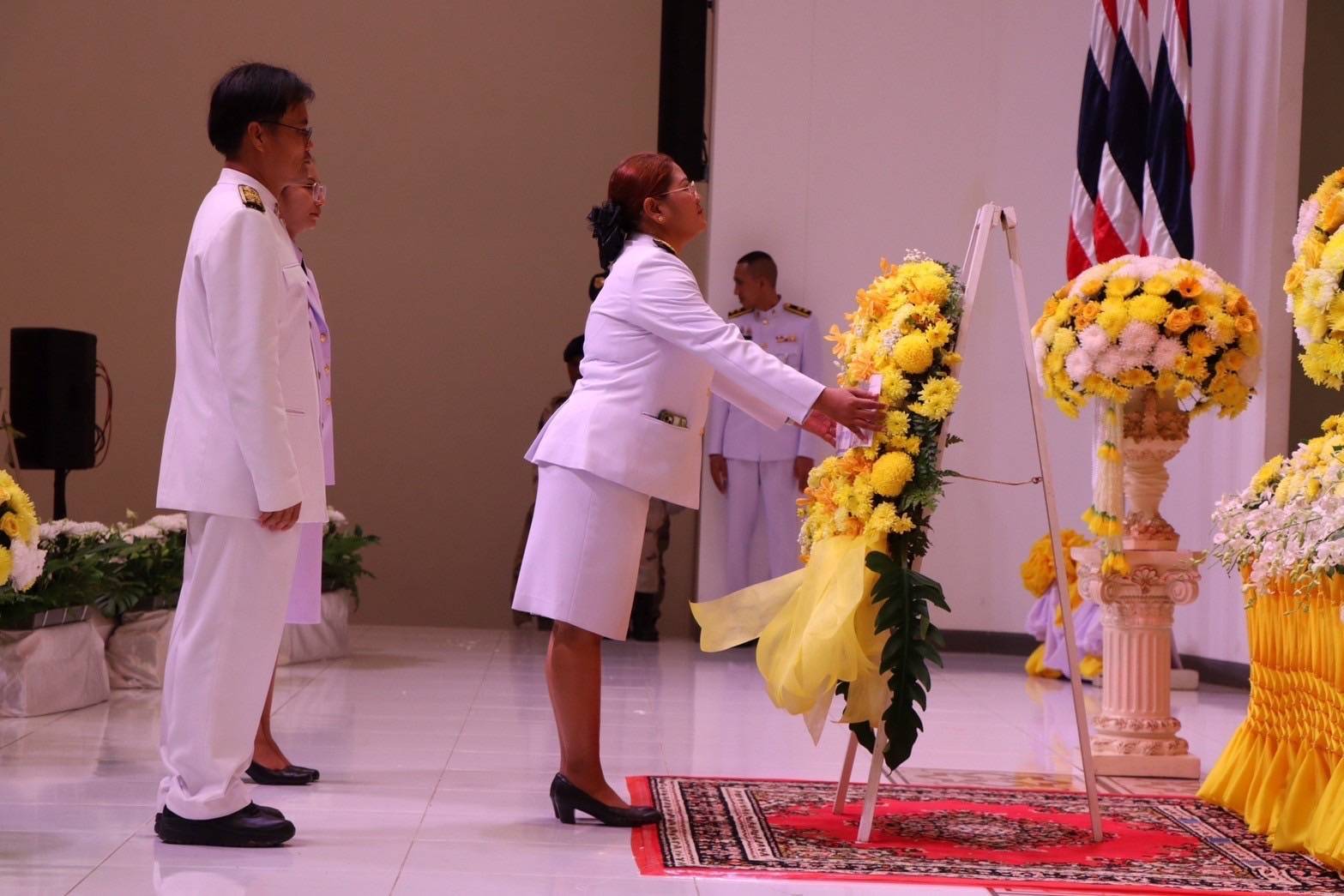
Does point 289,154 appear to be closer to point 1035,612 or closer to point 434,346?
point 1035,612

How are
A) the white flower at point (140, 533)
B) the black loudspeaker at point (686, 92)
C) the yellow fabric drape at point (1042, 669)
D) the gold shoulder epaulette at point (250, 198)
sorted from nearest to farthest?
the gold shoulder epaulette at point (250, 198), the white flower at point (140, 533), the yellow fabric drape at point (1042, 669), the black loudspeaker at point (686, 92)

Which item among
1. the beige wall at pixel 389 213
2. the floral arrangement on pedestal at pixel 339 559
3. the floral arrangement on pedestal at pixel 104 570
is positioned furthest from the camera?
the beige wall at pixel 389 213

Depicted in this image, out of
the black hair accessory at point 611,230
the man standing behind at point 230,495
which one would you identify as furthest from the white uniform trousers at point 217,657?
the black hair accessory at point 611,230

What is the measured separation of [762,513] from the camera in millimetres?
8039

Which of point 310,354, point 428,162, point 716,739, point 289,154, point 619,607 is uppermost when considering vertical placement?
point 428,162

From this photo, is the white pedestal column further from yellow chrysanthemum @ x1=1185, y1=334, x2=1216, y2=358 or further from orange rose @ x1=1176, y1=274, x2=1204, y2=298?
orange rose @ x1=1176, y1=274, x2=1204, y2=298

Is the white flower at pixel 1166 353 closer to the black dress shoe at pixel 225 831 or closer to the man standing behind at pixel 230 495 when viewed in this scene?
the man standing behind at pixel 230 495

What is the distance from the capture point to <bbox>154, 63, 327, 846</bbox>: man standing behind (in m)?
3.05

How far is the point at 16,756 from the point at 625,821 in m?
1.85

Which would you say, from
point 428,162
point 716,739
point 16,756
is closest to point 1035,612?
point 716,739

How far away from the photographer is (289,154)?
10.8 ft

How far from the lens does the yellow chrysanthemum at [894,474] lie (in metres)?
3.32

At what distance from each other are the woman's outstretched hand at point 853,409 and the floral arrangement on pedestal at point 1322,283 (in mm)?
1003

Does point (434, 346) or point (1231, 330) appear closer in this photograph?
point (1231, 330)
